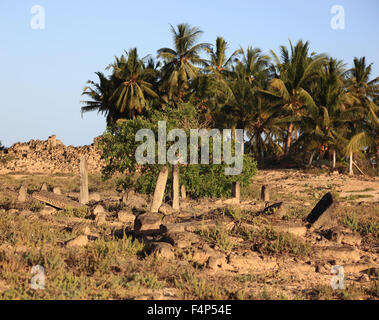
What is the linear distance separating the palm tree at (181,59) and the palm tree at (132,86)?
1.63 m

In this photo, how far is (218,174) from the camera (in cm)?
1812

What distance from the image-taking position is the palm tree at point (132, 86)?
35.7m

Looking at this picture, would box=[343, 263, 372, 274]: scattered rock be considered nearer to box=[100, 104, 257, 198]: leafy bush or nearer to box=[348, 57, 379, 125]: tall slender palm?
box=[100, 104, 257, 198]: leafy bush

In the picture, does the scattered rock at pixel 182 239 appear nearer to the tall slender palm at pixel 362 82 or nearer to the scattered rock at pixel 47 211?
the scattered rock at pixel 47 211

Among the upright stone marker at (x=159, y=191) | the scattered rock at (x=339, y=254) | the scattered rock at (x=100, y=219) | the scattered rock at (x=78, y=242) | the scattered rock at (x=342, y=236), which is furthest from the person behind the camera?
the upright stone marker at (x=159, y=191)

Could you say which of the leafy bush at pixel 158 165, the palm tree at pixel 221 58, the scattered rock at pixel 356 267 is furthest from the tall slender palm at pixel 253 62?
the scattered rock at pixel 356 267

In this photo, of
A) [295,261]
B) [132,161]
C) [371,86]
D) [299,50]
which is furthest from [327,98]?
[295,261]

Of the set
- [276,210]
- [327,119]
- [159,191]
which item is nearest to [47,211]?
[159,191]

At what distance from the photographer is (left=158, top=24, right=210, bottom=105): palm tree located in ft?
117

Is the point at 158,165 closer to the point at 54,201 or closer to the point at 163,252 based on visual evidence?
the point at 54,201

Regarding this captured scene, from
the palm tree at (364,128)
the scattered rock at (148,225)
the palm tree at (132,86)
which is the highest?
the palm tree at (132,86)

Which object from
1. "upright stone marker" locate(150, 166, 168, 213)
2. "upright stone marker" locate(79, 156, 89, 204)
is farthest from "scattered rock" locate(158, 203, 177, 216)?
"upright stone marker" locate(79, 156, 89, 204)
